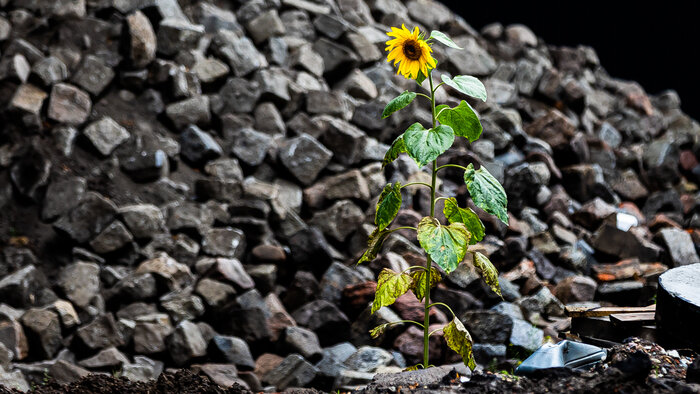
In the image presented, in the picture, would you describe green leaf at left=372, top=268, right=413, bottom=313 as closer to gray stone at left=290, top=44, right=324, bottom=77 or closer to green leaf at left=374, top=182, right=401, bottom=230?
green leaf at left=374, top=182, right=401, bottom=230

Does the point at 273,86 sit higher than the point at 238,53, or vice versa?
the point at 238,53

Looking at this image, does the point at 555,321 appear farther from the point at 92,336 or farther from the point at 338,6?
the point at 338,6

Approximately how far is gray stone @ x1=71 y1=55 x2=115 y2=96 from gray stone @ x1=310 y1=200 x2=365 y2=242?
1.76 metres

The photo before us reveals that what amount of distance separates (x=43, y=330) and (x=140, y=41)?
2.29m

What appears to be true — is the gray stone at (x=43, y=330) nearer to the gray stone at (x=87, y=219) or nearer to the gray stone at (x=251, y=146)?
the gray stone at (x=87, y=219)

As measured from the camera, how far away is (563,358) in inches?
96.7

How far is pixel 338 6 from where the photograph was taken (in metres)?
6.89

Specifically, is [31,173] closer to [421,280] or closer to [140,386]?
[140,386]

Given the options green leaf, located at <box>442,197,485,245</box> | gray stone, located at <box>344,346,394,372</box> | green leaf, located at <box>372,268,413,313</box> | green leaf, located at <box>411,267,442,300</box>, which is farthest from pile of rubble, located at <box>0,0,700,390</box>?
green leaf, located at <box>442,197,485,245</box>

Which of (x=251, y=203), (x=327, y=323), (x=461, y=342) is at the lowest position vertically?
(x=327, y=323)

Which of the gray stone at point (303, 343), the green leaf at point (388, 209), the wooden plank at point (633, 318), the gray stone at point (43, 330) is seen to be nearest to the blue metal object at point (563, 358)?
the wooden plank at point (633, 318)

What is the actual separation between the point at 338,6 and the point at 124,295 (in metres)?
3.87

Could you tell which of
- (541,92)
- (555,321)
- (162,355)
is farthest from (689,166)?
(162,355)

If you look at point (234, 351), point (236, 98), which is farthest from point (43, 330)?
point (236, 98)
